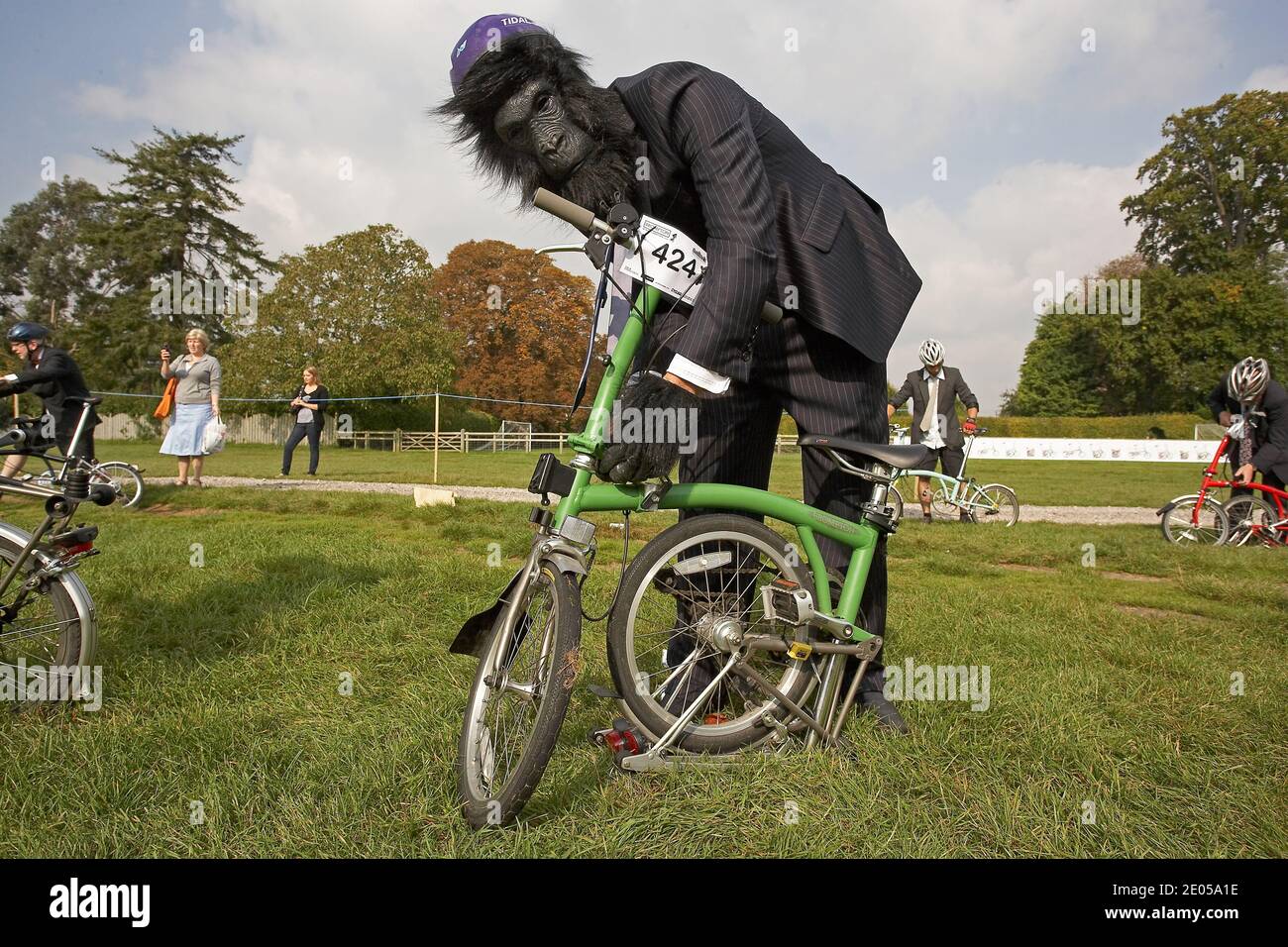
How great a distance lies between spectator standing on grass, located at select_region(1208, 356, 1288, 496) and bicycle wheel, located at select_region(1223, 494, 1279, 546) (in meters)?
0.19

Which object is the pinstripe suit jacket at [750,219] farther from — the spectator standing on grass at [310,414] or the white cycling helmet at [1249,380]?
the spectator standing on grass at [310,414]

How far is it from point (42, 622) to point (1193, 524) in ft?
35.1

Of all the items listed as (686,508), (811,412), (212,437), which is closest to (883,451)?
(811,412)

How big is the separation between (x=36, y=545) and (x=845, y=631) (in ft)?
9.25

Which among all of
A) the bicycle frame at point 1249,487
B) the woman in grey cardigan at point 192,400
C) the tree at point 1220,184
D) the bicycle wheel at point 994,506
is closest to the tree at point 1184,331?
the tree at point 1220,184

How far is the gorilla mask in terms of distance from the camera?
2.48 meters

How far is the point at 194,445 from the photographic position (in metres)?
11.5

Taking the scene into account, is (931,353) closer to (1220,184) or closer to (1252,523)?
(1252,523)

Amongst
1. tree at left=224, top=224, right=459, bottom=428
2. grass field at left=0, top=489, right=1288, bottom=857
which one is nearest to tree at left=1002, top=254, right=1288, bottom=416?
tree at left=224, top=224, right=459, bottom=428

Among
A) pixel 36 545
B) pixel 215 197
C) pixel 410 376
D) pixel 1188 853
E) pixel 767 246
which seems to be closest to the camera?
pixel 1188 853

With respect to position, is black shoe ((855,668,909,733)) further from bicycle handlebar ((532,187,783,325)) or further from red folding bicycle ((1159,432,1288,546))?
red folding bicycle ((1159,432,1288,546))

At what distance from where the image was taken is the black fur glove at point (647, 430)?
92.0 inches
